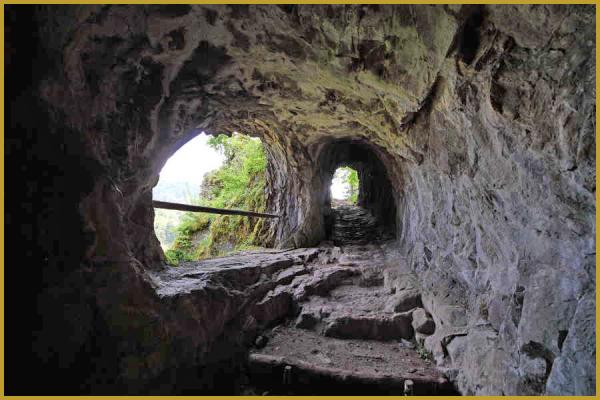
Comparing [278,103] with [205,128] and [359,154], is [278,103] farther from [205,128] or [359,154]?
[359,154]

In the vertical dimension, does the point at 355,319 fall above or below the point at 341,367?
above

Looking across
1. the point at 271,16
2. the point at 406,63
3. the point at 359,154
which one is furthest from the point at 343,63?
the point at 359,154

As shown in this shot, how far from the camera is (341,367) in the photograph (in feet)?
10.8

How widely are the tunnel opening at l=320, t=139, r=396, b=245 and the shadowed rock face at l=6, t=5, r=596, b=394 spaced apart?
427 centimetres

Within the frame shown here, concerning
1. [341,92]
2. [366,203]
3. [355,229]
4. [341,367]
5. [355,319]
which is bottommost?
[341,367]

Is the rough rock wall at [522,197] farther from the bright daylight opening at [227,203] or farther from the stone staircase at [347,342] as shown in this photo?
the bright daylight opening at [227,203]

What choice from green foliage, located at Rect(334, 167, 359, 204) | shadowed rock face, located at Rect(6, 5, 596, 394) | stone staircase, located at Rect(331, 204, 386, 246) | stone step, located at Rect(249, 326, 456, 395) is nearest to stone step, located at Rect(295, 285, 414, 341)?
stone step, located at Rect(249, 326, 456, 395)

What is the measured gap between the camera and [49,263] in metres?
2.34

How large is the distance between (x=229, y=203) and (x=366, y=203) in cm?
628

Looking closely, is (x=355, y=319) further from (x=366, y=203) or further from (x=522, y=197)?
(x=366, y=203)

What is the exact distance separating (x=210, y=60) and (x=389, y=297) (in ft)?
13.5

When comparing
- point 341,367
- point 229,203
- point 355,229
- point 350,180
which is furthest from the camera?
point 350,180

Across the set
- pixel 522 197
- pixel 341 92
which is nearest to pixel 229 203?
pixel 341 92

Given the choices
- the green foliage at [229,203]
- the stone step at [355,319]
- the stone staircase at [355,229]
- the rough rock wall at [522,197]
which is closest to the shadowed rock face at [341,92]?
the rough rock wall at [522,197]
